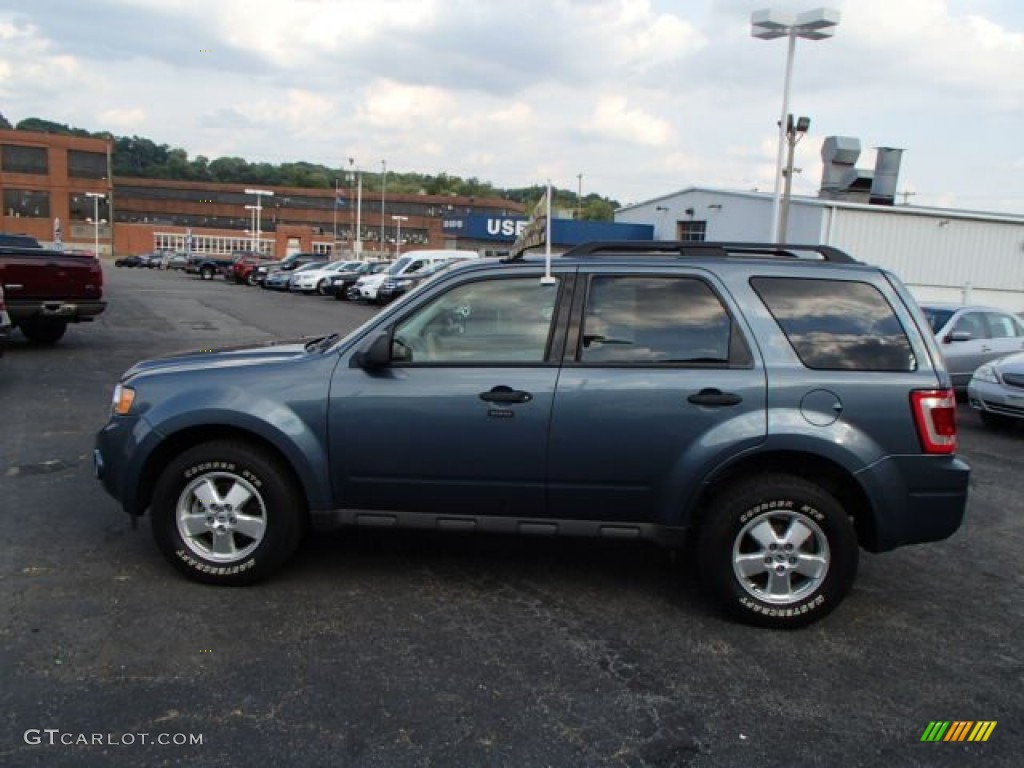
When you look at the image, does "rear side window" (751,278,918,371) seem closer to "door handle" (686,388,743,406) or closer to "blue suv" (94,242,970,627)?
"blue suv" (94,242,970,627)

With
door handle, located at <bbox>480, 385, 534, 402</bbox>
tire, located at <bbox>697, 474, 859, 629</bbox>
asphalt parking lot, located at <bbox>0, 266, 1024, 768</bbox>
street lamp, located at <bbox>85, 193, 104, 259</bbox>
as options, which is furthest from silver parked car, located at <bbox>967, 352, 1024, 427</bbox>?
street lamp, located at <bbox>85, 193, 104, 259</bbox>

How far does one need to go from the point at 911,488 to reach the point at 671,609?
52.5 inches

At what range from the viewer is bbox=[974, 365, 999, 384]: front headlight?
969 centimetres

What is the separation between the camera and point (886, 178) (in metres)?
30.8

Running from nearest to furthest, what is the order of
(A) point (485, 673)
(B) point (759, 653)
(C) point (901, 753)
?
(C) point (901, 753)
(A) point (485, 673)
(B) point (759, 653)

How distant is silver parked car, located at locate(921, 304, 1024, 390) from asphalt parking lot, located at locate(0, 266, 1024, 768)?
688cm

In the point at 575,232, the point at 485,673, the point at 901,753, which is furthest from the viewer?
the point at 575,232

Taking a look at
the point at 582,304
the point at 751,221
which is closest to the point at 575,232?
the point at 751,221

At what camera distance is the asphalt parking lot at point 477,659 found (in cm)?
306

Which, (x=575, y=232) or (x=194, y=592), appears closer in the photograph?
(x=194, y=592)

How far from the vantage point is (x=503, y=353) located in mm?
4262

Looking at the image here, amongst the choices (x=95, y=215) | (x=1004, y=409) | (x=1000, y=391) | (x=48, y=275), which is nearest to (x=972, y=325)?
(x=1000, y=391)

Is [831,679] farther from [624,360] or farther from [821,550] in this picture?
[624,360]

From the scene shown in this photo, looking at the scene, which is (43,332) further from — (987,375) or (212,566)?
(987,375)
